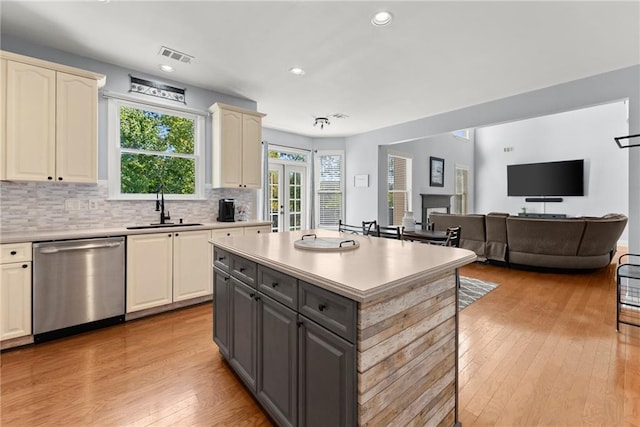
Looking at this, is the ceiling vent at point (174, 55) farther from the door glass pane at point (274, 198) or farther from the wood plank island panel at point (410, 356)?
the wood plank island panel at point (410, 356)

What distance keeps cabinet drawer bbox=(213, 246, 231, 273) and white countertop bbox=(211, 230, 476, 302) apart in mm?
70

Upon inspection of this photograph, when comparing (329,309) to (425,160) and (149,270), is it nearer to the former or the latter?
(149,270)

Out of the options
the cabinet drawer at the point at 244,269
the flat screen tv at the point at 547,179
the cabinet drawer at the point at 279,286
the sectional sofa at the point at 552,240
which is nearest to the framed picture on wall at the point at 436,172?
the flat screen tv at the point at 547,179

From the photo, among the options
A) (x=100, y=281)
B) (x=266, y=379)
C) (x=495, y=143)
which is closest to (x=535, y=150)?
(x=495, y=143)

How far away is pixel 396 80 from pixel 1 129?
3994 mm

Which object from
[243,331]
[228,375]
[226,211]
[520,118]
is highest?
[520,118]

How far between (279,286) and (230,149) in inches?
114

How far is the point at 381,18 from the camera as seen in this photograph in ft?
7.95

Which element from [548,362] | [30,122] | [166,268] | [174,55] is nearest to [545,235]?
[548,362]

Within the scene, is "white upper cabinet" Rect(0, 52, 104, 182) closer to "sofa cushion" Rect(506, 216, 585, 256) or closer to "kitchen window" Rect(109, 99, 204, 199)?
"kitchen window" Rect(109, 99, 204, 199)

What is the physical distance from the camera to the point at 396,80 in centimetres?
370

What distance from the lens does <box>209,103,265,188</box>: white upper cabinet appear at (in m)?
3.85

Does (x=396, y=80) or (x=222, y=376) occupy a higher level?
(x=396, y=80)

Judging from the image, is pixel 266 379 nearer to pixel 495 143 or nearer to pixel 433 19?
pixel 433 19
